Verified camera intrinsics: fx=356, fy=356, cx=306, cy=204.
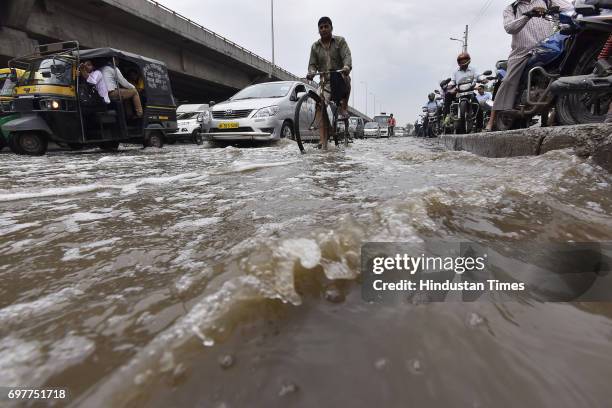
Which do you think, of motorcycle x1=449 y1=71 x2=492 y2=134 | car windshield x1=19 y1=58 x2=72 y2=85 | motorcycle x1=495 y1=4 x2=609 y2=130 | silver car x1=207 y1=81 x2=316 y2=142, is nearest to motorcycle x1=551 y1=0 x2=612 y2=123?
motorcycle x1=495 y1=4 x2=609 y2=130

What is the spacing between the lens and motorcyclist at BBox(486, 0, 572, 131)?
4035mm

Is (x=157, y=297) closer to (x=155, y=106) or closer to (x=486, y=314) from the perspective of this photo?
(x=486, y=314)

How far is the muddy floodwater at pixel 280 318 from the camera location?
65 cm

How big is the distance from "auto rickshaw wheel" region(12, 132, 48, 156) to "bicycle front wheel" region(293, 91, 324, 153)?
16.0 feet

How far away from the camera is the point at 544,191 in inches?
74.4

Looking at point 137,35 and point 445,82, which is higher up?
point 137,35

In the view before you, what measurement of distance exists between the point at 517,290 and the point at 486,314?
17 centimetres

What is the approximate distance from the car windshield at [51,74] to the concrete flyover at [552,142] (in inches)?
282

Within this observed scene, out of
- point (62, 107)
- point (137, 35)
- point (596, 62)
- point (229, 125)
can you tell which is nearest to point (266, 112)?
point (229, 125)

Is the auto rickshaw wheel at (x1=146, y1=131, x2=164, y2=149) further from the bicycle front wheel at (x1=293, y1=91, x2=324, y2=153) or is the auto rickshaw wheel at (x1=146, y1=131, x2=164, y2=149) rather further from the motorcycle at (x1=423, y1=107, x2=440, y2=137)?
the motorcycle at (x1=423, y1=107, x2=440, y2=137)

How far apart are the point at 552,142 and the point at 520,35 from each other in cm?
206

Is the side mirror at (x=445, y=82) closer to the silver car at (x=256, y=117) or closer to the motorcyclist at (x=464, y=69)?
the motorcyclist at (x=464, y=69)

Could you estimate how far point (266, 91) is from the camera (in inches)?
328

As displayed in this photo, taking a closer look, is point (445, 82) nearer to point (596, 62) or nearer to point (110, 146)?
point (596, 62)
